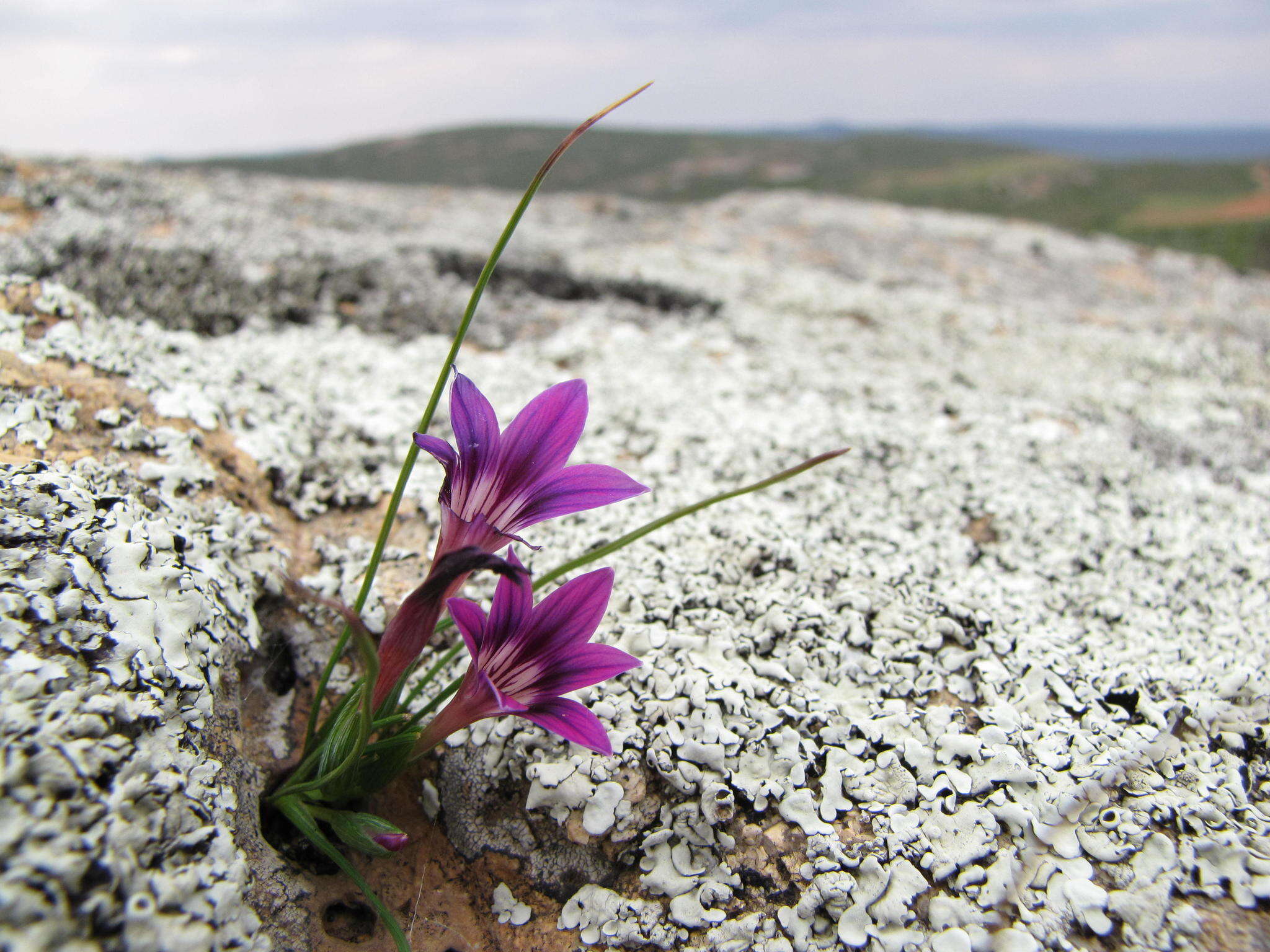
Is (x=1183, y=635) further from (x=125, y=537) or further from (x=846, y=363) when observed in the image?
(x=125, y=537)

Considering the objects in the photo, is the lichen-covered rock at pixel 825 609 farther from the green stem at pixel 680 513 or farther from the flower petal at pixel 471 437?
the flower petal at pixel 471 437

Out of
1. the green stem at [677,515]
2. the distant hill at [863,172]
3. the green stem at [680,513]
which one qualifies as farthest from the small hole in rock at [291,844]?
the distant hill at [863,172]

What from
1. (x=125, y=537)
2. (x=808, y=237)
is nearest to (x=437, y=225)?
(x=808, y=237)

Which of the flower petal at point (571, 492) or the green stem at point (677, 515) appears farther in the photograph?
the flower petal at point (571, 492)

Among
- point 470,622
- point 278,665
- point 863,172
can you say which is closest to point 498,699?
point 470,622

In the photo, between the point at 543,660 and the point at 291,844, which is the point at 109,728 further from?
the point at 543,660

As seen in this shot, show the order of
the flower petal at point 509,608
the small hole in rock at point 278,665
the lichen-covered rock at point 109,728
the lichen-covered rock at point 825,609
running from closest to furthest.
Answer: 1. the lichen-covered rock at point 109,728
2. the flower petal at point 509,608
3. the lichen-covered rock at point 825,609
4. the small hole in rock at point 278,665

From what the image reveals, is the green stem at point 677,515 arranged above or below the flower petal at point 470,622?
above
